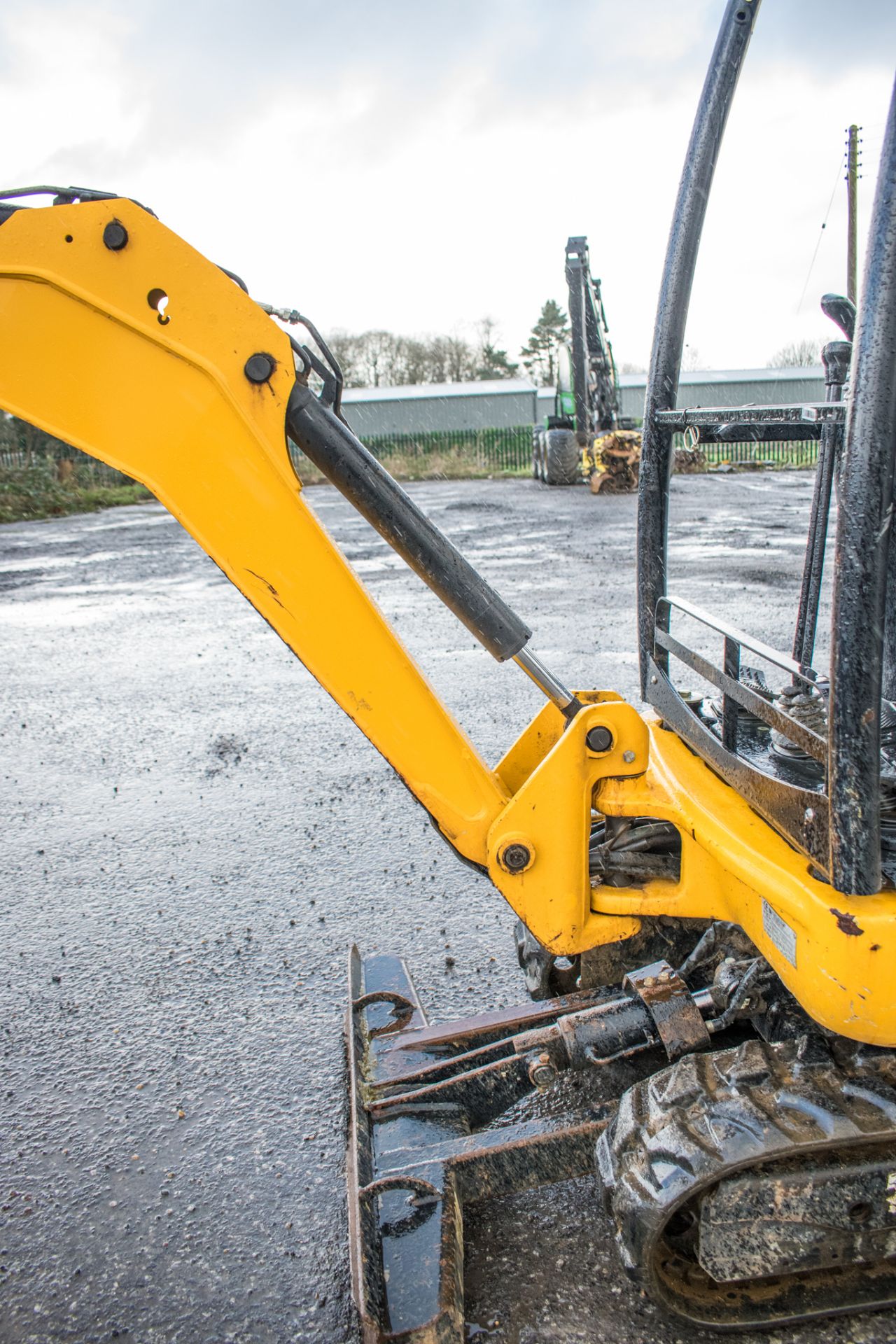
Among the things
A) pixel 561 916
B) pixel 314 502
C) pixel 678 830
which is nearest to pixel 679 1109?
pixel 561 916

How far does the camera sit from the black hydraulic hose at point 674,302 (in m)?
2.32

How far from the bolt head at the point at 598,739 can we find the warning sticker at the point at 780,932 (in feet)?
1.39

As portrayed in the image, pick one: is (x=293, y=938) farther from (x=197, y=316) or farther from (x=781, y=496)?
(x=781, y=496)

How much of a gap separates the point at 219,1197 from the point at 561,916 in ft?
3.54

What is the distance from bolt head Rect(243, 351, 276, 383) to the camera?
1.96 m

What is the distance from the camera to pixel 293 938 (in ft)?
11.6

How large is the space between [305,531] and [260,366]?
1.07 feet

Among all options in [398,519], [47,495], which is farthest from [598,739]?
[47,495]

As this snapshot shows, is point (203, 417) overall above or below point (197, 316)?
below

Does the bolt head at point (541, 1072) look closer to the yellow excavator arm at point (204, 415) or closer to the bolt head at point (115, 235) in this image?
the yellow excavator arm at point (204, 415)

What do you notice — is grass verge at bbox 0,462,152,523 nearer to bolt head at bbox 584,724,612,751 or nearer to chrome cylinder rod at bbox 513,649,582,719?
chrome cylinder rod at bbox 513,649,582,719

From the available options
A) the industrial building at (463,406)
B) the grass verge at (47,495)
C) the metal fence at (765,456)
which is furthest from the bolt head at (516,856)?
the industrial building at (463,406)

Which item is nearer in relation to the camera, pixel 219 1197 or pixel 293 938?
pixel 219 1197

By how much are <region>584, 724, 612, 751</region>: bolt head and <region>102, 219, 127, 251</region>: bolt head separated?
4.28 ft
